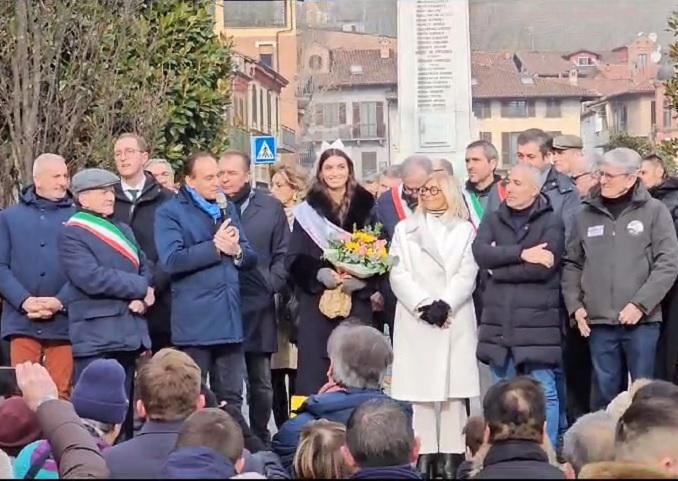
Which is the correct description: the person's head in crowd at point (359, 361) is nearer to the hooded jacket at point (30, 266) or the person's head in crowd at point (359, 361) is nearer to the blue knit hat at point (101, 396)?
the blue knit hat at point (101, 396)

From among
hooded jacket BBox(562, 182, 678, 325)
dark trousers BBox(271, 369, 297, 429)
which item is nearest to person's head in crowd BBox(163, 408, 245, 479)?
hooded jacket BBox(562, 182, 678, 325)

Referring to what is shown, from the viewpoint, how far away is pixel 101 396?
6047 mm

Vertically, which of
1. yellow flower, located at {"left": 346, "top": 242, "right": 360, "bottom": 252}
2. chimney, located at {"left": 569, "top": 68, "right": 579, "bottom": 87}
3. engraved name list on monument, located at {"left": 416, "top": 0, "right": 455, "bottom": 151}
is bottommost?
yellow flower, located at {"left": 346, "top": 242, "right": 360, "bottom": 252}

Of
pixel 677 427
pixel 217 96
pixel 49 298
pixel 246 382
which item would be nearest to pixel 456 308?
pixel 246 382

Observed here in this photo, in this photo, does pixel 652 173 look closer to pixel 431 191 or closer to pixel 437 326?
pixel 431 191

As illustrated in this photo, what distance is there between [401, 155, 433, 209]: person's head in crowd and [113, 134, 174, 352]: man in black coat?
1547 mm

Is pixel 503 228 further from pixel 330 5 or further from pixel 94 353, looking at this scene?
pixel 330 5

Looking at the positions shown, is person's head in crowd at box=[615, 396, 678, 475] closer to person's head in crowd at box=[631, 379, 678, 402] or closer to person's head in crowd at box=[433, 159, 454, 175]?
person's head in crowd at box=[631, 379, 678, 402]

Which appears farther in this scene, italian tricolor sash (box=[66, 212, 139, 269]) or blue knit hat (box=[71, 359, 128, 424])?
italian tricolor sash (box=[66, 212, 139, 269])

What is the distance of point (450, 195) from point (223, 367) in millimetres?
1771

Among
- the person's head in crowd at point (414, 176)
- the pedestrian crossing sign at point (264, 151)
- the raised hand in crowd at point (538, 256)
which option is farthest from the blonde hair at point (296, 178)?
the pedestrian crossing sign at point (264, 151)

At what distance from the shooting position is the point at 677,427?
4922mm

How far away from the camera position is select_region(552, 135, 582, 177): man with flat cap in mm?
10042

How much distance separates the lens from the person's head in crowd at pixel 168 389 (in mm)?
5516
